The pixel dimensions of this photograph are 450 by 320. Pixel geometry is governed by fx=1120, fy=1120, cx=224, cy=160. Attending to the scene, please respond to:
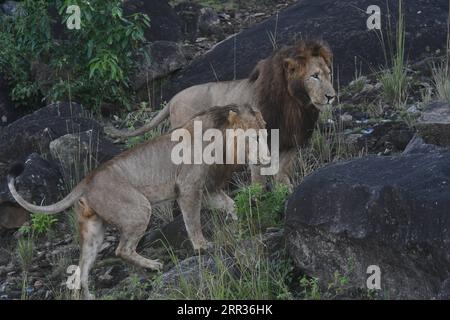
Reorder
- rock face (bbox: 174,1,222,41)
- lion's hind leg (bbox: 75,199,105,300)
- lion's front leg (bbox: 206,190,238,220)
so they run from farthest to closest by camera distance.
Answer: rock face (bbox: 174,1,222,41)
lion's front leg (bbox: 206,190,238,220)
lion's hind leg (bbox: 75,199,105,300)

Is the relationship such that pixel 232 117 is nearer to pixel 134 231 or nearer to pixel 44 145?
pixel 134 231

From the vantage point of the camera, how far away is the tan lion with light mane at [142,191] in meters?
7.22

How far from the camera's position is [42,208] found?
7.29m

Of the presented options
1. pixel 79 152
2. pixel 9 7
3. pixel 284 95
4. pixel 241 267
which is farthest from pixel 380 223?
pixel 9 7

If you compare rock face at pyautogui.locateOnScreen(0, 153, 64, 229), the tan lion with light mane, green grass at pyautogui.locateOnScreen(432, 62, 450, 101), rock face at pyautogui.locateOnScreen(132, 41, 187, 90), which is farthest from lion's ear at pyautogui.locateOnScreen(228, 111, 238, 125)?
rock face at pyautogui.locateOnScreen(132, 41, 187, 90)

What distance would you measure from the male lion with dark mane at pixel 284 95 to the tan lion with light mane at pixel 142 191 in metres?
0.78

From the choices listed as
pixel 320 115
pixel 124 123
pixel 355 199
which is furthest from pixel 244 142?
pixel 124 123

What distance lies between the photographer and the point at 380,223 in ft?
20.3

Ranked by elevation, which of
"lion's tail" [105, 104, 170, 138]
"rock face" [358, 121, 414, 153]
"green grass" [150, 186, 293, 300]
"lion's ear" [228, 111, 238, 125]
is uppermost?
"lion's ear" [228, 111, 238, 125]

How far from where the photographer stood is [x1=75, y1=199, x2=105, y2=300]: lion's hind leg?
7.17m

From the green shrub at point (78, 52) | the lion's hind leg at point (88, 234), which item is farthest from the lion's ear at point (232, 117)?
the green shrub at point (78, 52)

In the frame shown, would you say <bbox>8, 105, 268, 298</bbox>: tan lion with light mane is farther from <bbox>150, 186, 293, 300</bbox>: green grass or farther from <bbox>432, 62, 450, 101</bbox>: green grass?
<bbox>432, 62, 450, 101</bbox>: green grass

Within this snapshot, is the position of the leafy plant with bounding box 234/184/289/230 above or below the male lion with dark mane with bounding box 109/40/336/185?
below

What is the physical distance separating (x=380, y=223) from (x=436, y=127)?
5.86 feet
